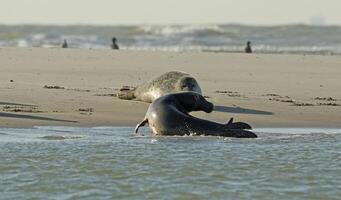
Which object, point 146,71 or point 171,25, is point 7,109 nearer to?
point 146,71

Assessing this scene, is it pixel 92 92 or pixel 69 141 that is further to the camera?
pixel 92 92

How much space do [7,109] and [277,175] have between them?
5.27 metres

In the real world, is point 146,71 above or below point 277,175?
above

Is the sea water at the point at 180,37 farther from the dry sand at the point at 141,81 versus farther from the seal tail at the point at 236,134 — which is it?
the seal tail at the point at 236,134

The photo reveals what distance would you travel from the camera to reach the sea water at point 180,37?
4644cm

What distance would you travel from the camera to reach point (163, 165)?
9.34 metres

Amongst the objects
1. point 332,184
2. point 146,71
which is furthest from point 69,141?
point 146,71

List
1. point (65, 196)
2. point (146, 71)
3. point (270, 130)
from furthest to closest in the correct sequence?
1. point (146, 71)
2. point (270, 130)
3. point (65, 196)

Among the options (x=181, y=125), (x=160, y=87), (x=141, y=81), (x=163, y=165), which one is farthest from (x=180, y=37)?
(x=163, y=165)

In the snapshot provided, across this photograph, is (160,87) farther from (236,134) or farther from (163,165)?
(163,165)

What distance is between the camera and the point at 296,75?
2053 centimetres

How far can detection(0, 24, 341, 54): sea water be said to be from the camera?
46438 mm

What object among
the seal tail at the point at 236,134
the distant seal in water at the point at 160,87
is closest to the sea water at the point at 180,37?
the distant seal in water at the point at 160,87

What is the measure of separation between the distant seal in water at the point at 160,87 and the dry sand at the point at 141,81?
10.6 inches
